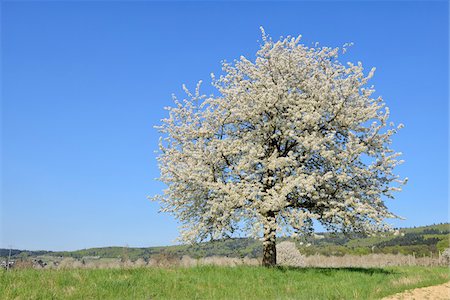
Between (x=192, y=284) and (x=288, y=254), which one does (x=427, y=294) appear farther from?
(x=288, y=254)

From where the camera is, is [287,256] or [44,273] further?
[287,256]

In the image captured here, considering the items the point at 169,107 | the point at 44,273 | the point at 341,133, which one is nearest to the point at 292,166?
the point at 341,133

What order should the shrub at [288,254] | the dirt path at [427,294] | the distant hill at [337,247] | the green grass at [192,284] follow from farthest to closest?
1. the shrub at [288,254]
2. the distant hill at [337,247]
3. the dirt path at [427,294]
4. the green grass at [192,284]

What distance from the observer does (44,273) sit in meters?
20.2

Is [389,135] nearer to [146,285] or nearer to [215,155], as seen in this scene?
[215,155]

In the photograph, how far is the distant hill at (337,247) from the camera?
41531mm

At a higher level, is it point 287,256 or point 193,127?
point 193,127

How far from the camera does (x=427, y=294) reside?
65.0ft

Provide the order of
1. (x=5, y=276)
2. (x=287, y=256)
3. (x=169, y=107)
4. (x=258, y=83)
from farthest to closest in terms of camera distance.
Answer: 1. (x=287, y=256)
2. (x=169, y=107)
3. (x=258, y=83)
4. (x=5, y=276)

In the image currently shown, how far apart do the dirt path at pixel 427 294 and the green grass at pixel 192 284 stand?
0.59 m

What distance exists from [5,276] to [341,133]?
67.1 ft

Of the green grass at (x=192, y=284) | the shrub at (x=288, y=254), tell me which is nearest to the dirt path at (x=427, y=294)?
the green grass at (x=192, y=284)

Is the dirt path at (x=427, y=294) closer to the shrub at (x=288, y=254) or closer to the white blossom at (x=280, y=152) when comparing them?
the white blossom at (x=280, y=152)

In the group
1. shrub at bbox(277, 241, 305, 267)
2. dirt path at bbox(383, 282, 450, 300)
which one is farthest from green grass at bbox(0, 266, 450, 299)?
shrub at bbox(277, 241, 305, 267)
